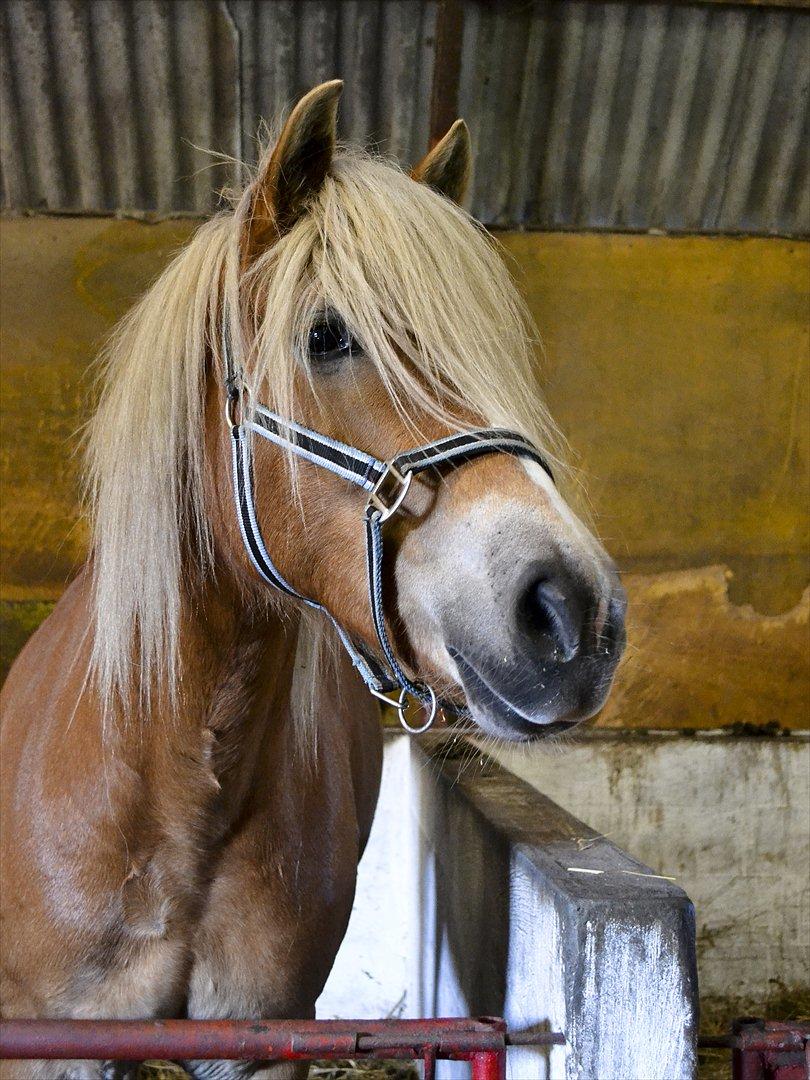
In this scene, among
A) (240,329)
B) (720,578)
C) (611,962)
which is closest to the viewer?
(611,962)

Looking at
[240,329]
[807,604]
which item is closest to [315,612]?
[240,329]

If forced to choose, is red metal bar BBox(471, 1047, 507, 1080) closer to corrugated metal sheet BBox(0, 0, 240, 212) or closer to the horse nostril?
the horse nostril

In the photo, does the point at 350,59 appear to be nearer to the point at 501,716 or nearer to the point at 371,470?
the point at 371,470

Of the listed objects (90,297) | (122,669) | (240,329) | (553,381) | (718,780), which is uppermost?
(240,329)

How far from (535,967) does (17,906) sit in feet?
2.62

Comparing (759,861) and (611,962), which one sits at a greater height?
(611,962)

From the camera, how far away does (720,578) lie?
367 centimetres

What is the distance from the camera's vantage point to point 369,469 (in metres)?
1.12

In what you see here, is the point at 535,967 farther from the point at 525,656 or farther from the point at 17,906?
the point at 17,906

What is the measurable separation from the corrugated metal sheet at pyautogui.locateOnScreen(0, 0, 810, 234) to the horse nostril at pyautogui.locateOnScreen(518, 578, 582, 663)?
2.69 meters

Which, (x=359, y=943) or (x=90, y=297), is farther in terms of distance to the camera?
(x=90, y=297)

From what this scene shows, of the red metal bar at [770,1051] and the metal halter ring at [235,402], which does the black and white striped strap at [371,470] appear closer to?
the metal halter ring at [235,402]

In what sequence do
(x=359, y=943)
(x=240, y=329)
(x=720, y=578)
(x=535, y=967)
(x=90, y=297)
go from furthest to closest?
(x=720, y=578), (x=90, y=297), (x=359, y=943), (x=535, y=967), (x=240, y=329)

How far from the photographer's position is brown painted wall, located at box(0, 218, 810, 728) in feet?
11.7
